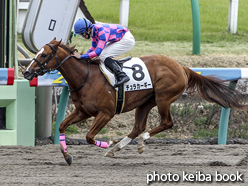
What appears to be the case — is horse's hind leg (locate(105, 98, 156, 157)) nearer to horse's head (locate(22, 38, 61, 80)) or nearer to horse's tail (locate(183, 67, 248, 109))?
horse's tail (locate(183, 67, 248, 109))

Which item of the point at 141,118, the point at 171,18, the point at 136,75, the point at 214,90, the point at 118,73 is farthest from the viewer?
the point at 171,18

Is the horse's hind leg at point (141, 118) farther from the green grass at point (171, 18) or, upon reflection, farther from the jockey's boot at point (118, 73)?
the green grass at point (171, 18)

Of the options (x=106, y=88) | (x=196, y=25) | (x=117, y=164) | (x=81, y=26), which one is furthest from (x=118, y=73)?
(x=196, y=25)

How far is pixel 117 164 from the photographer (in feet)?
14.8

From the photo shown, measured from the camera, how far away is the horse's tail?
5266 millimetres

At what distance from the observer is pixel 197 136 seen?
21.0 feet

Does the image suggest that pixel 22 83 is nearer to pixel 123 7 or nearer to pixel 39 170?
pixel 39 170

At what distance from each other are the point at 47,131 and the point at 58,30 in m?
1.51

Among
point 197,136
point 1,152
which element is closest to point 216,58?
point 197,136

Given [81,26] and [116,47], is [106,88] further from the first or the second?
[81,26]

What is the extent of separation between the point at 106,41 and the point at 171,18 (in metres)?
12.8

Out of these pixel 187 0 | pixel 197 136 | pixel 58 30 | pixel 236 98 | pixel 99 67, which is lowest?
pixel 197 136

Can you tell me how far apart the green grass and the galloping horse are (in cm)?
773

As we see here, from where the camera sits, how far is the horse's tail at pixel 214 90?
5.27 metres
